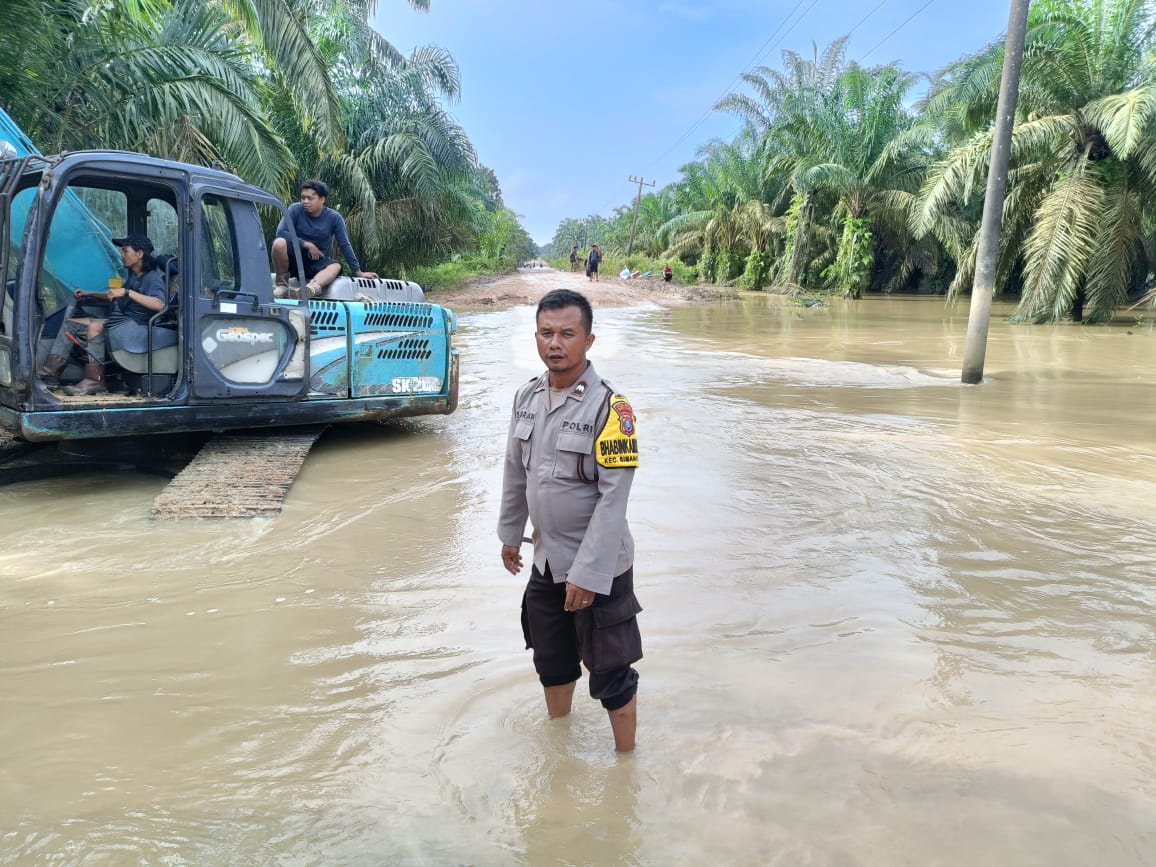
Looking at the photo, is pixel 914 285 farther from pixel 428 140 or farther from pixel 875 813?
pixel 875 813

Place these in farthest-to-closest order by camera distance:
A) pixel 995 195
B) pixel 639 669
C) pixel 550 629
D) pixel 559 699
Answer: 1. pixel 995 195
2. pixel 639 669
3. pixel 559 699
4. pixel 550 629

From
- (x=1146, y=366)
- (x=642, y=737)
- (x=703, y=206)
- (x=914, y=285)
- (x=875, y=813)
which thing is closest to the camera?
(x=875, y=813)

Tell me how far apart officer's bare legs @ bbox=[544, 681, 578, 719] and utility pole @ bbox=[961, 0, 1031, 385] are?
361 inches

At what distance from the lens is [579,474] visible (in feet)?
9.32

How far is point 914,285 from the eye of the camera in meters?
42.7

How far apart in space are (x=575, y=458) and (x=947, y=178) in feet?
67.2

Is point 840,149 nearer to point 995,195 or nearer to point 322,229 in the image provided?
point 995,195

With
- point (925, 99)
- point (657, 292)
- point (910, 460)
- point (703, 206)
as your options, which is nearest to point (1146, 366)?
point (910, 460)

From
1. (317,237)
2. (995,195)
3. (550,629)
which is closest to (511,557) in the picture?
(550,629)

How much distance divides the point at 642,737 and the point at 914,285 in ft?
142

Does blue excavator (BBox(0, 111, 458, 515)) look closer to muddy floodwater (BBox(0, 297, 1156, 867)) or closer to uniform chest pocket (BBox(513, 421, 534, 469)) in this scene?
muddy floodwater (BBox(0, 297, 1156, 867))

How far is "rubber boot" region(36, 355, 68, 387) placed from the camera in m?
5.80

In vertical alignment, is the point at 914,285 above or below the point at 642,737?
above

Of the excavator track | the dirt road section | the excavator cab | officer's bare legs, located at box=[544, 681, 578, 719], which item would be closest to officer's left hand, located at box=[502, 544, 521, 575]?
officer's bare legs, located at box=[544, 681, 578, 719]
